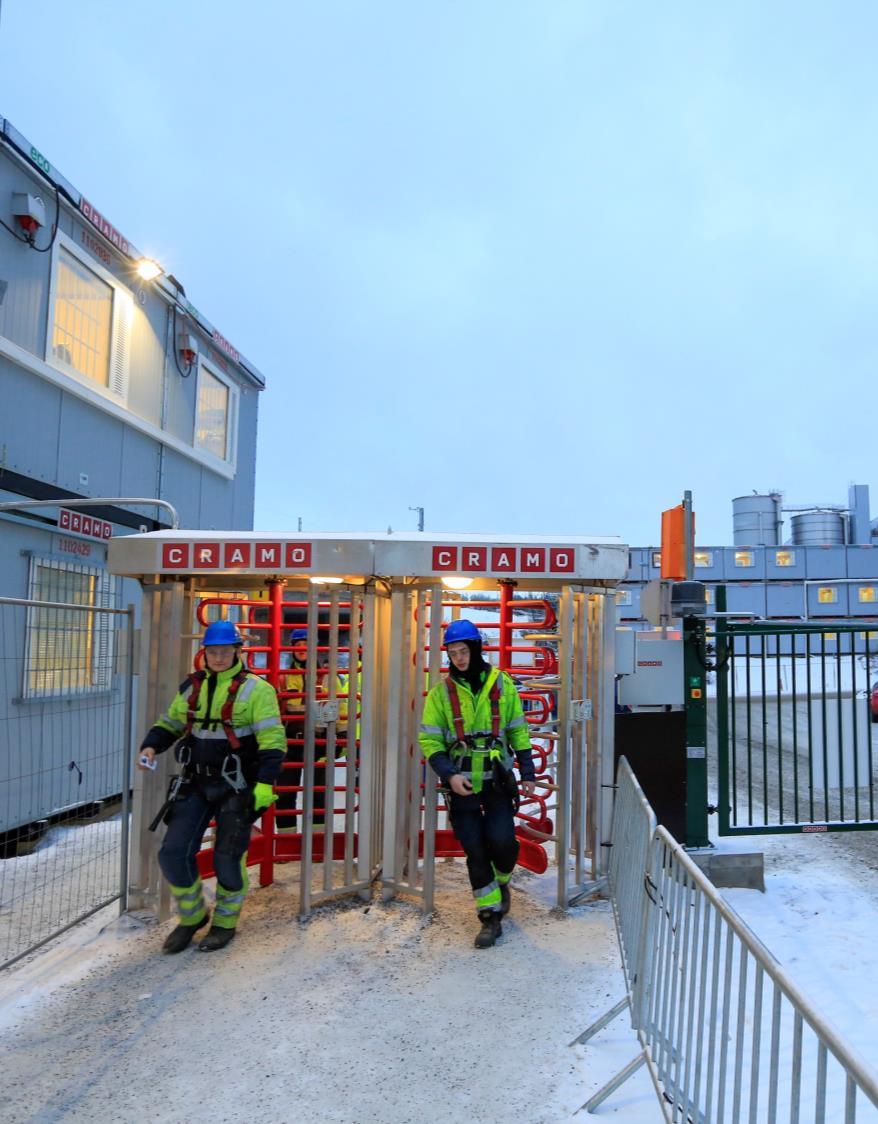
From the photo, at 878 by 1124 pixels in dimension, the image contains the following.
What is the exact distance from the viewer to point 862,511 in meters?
42.5

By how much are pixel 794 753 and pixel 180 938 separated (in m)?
4.39

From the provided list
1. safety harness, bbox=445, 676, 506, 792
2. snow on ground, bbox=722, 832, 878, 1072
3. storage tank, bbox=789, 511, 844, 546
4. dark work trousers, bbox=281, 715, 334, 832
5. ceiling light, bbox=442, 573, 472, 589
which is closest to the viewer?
snow on ground, bbox=722, 832, 878, 1072

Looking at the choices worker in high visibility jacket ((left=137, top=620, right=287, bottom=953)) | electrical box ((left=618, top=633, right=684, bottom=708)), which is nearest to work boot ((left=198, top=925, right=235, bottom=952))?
worker in high visibility jacket ((left=137, top=620, right=287, bottom=953))

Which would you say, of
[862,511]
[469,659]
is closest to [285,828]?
[469,659]

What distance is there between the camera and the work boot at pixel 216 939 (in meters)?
4.94

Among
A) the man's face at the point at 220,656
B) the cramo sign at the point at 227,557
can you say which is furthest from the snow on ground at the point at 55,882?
the cramo sign at the point at 227,557

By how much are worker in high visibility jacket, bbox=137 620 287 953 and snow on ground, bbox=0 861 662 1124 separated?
0.29 metres

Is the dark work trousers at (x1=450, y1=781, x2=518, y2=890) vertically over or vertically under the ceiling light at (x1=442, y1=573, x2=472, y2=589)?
under

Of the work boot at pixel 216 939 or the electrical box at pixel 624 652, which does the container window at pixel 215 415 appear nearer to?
the electrical box at pixel 624 652

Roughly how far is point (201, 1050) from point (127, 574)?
Result: 3.09m

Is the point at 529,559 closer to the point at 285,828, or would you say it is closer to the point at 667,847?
the point at 667,847

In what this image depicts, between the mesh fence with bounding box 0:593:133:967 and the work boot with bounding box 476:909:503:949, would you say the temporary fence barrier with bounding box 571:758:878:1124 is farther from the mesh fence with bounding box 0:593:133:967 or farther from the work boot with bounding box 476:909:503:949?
the mesh fence with bounding box 0:593:133:967

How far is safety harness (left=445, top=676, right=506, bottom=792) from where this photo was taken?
517cm

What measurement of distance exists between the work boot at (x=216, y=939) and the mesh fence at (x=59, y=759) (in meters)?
0.91
